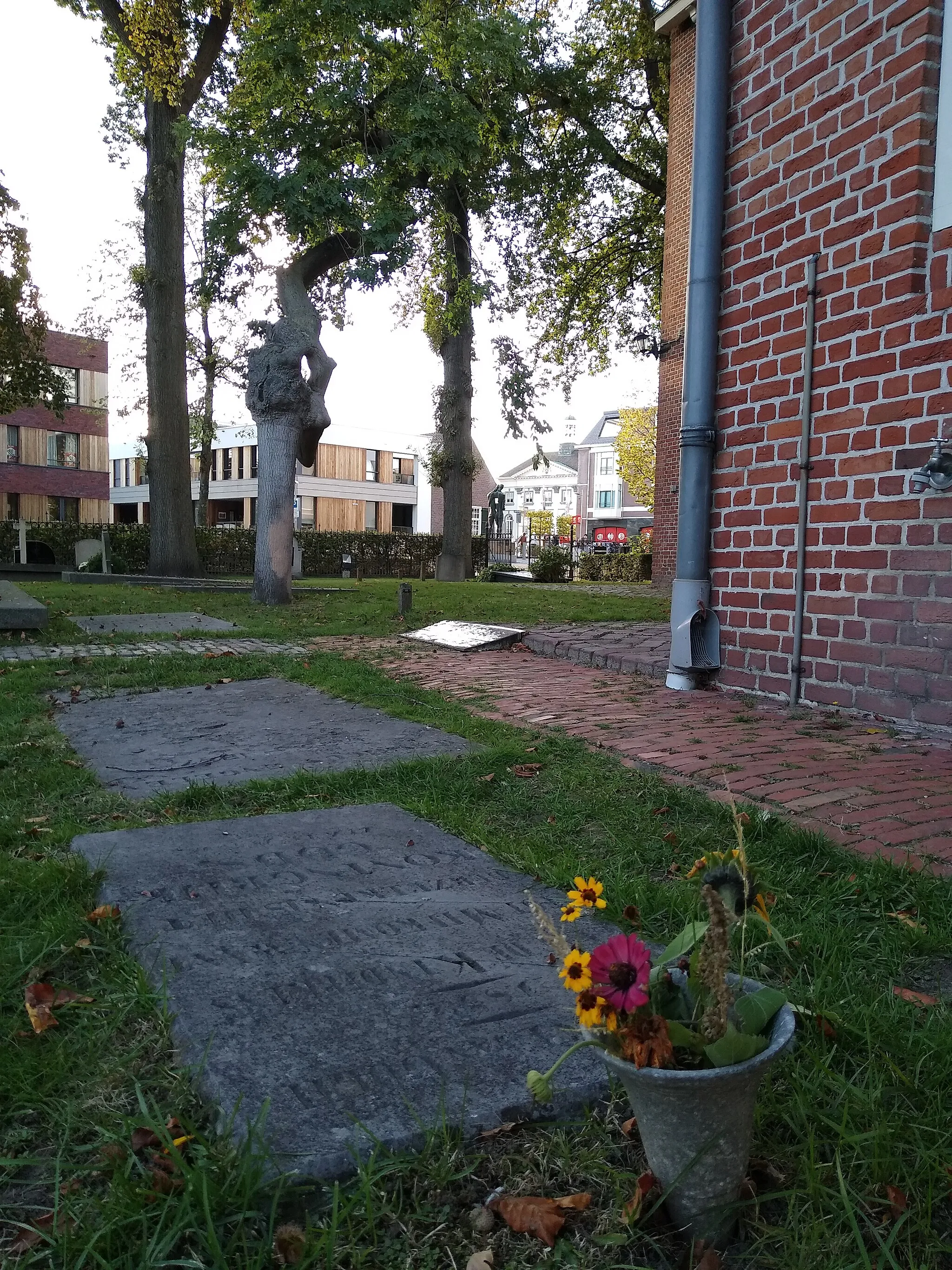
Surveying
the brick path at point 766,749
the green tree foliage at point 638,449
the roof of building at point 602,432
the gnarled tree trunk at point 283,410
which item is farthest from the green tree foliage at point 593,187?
the roof of building at point 602,432

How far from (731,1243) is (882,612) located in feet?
12.0

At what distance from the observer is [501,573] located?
25953 mm

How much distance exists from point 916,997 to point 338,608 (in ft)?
35.6

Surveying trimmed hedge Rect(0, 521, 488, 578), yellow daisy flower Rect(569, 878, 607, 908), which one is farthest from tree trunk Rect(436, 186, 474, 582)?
yellow daisy flower Rect(569, 878, 607, 908)

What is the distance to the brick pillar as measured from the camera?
1722 cm

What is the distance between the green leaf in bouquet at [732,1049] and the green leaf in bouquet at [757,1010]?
0.19 feet

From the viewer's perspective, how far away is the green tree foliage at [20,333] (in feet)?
72.3

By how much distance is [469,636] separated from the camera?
28.1ft

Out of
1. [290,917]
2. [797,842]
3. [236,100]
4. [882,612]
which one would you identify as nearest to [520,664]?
[882,612]

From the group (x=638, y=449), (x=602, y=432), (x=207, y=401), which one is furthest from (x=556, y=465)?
(x=207, y=401)

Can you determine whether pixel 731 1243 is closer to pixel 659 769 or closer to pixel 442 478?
pixel 659 769

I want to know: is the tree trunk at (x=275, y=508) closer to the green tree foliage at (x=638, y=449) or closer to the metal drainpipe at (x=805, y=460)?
the metal drainpipe at (x=805, y=460)

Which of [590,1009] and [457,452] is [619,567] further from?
[590,1009]

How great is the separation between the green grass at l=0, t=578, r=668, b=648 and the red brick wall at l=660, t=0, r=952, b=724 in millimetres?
4783
